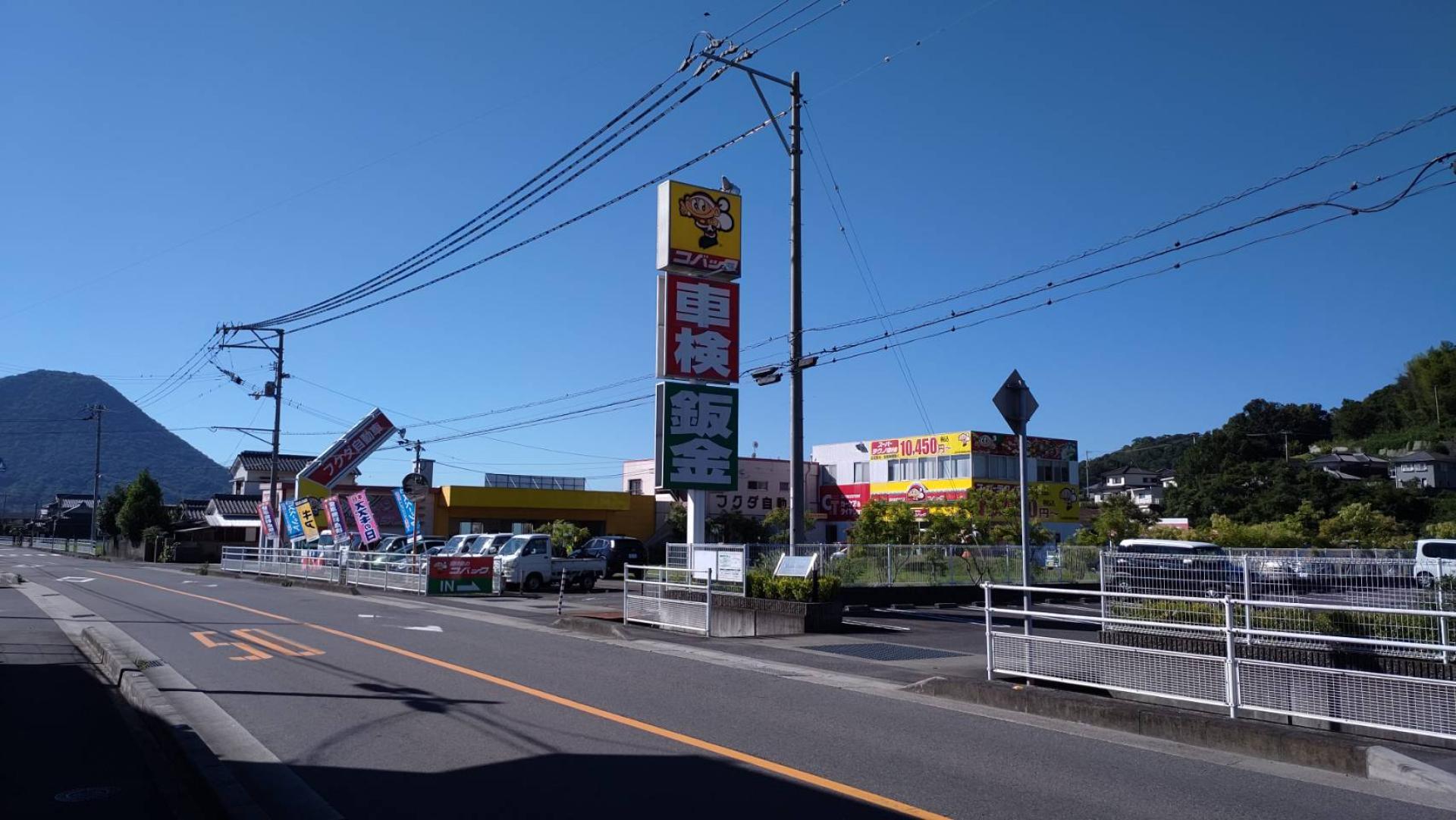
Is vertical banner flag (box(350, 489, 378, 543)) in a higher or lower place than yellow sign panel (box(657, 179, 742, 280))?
lower

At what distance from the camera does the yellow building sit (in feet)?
190

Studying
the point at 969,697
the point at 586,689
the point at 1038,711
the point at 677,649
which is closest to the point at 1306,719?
the point at 1038,711

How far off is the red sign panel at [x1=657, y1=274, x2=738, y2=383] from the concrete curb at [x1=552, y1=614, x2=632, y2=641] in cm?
535

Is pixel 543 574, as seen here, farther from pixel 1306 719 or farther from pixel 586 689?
pixel 1306 719

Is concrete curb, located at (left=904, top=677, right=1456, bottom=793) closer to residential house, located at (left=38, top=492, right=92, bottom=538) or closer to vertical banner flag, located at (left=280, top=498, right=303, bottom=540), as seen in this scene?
vertical banner flag, located at (left=280, top=498, right=303, bottom=540)

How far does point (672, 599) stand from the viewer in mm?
18578

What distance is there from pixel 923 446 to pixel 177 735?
55038 mm

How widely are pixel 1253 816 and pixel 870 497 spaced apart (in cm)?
5715

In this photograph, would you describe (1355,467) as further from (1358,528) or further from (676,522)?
(676,522)

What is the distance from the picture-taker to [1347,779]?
7.21 m

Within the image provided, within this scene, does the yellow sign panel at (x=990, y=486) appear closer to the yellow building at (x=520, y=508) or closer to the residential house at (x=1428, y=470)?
A: the yellow building at (x=520, y=508)

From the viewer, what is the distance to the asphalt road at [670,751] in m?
6.50

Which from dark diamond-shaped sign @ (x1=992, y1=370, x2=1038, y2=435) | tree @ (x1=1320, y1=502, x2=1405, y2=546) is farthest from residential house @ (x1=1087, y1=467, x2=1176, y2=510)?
dark diamond-shaped sign @ (x1=992, y1=370, x2=1038, y2=435)

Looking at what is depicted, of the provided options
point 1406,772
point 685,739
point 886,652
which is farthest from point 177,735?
point 886,652
